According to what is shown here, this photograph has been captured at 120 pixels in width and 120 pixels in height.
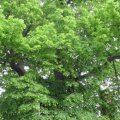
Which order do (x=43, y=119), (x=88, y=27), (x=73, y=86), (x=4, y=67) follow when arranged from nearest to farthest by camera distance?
(x=43, y=119) → (x=88, y=27) → (x=73, y=86) → (x=4, y=67)

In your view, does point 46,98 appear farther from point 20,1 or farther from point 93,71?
point 20,1

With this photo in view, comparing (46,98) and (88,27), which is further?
(88,27)

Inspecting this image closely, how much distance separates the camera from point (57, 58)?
1189 cm

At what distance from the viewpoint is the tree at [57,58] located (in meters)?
11.0

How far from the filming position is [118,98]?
14.3 meters

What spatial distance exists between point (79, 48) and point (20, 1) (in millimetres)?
3287

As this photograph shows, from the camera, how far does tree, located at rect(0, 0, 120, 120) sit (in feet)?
36.0

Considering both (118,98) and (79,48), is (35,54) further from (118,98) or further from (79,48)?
(118,98)

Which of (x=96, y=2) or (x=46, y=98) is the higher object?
(x=96, y=2)

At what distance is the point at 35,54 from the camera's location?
36.9 ft

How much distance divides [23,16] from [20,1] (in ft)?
2.64

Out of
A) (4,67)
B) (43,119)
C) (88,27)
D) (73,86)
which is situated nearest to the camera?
(43,119)

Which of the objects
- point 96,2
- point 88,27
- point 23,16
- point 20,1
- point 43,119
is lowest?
point 43,119

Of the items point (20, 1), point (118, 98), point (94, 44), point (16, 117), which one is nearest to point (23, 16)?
point (20, 1)
